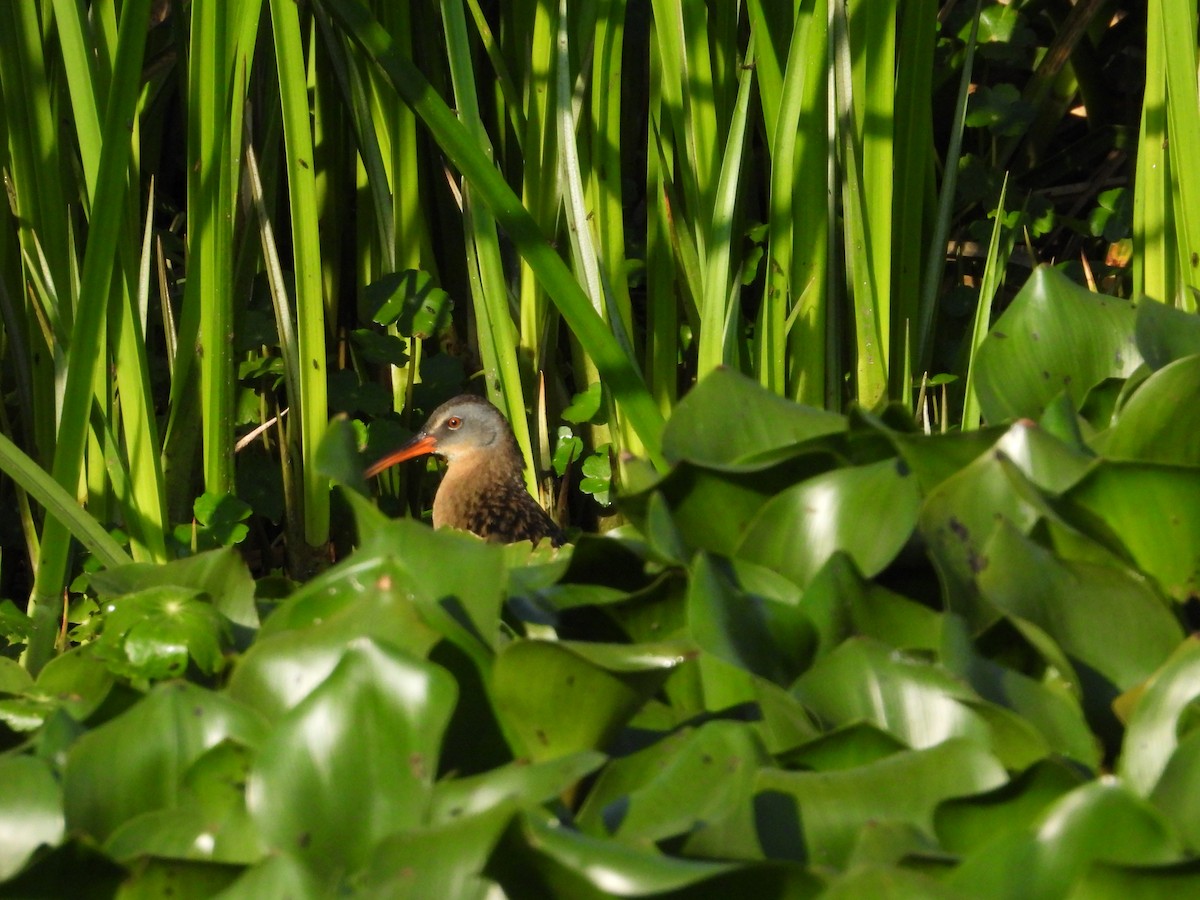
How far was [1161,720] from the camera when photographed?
107cm

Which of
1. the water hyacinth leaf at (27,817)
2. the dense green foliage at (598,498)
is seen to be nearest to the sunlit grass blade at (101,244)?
the dense green foliage at (598,498)

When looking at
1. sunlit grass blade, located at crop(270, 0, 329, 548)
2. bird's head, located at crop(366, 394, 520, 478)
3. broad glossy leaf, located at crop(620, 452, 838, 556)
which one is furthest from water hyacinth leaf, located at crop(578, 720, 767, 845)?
bird's head, located at crop(366, 394, 520, 478)

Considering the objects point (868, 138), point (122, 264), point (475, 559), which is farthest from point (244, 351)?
point (475, 559)

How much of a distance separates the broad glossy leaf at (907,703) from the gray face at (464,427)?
2736 millimetres

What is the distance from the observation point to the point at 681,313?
3.75 meters

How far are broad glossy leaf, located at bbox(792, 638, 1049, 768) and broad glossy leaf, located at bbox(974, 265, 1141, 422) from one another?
59 centimetres

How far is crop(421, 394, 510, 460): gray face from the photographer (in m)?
3.91

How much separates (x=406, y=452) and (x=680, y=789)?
9.58ft

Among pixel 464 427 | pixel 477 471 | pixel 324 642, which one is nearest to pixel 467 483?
pixel 477 471

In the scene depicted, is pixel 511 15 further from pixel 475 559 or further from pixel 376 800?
pixel 376 800

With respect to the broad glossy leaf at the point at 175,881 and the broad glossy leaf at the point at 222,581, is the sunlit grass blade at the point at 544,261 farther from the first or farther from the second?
the broad glossy leaf at the point at 175,881

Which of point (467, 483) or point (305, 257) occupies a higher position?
point (305, 257)

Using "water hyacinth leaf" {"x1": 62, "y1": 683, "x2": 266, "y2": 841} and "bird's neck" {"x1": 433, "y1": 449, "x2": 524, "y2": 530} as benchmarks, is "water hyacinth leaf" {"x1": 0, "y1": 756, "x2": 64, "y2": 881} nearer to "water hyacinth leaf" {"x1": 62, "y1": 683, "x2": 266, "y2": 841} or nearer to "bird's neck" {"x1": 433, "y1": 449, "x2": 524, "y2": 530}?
"water hyacinth leaf" {"x1": 62, "y1": 683, "x2": 266, "y2": 841}

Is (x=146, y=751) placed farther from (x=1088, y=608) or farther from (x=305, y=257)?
(x=305, y=257)
